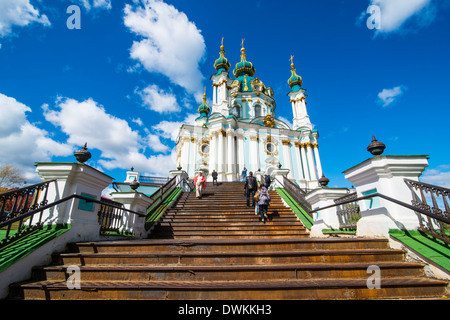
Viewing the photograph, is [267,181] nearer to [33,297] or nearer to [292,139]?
[33,297]

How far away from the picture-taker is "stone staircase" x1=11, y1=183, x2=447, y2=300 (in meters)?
2.78

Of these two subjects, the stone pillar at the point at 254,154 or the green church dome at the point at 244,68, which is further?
the green church dome at the point at 244,68

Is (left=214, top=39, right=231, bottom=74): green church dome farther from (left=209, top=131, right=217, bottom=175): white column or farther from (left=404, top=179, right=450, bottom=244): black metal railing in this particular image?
(left=404, top=179, right=450, bottom=244): black metal railing

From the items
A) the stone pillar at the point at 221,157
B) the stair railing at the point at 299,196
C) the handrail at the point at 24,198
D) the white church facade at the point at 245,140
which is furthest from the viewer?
the white church facade at the point at 245,140

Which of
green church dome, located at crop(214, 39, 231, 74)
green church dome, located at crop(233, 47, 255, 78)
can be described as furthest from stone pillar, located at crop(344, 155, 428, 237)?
green church dome, located at crop(233, 47, 255, 78)

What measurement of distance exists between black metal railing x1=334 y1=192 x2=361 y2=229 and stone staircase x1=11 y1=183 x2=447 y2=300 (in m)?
1.51

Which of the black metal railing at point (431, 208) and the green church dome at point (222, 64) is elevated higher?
the green church dome at point (222, 64)

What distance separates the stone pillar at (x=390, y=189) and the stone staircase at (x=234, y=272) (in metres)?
0.38

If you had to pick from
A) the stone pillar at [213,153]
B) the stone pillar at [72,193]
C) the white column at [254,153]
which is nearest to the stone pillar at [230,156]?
the stone pillar at [213,153]

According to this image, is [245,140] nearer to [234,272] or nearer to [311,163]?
[311,163]

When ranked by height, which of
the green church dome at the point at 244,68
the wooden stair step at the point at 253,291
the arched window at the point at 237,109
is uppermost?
the green church dome at the point at 244,68

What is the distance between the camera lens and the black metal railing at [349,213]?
5.22 meters

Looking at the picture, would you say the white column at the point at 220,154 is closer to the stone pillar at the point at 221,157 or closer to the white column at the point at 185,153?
the stone pillar at the point at 221,157

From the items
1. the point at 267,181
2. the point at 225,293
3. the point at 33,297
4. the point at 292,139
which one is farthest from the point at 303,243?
the point at 292,139
